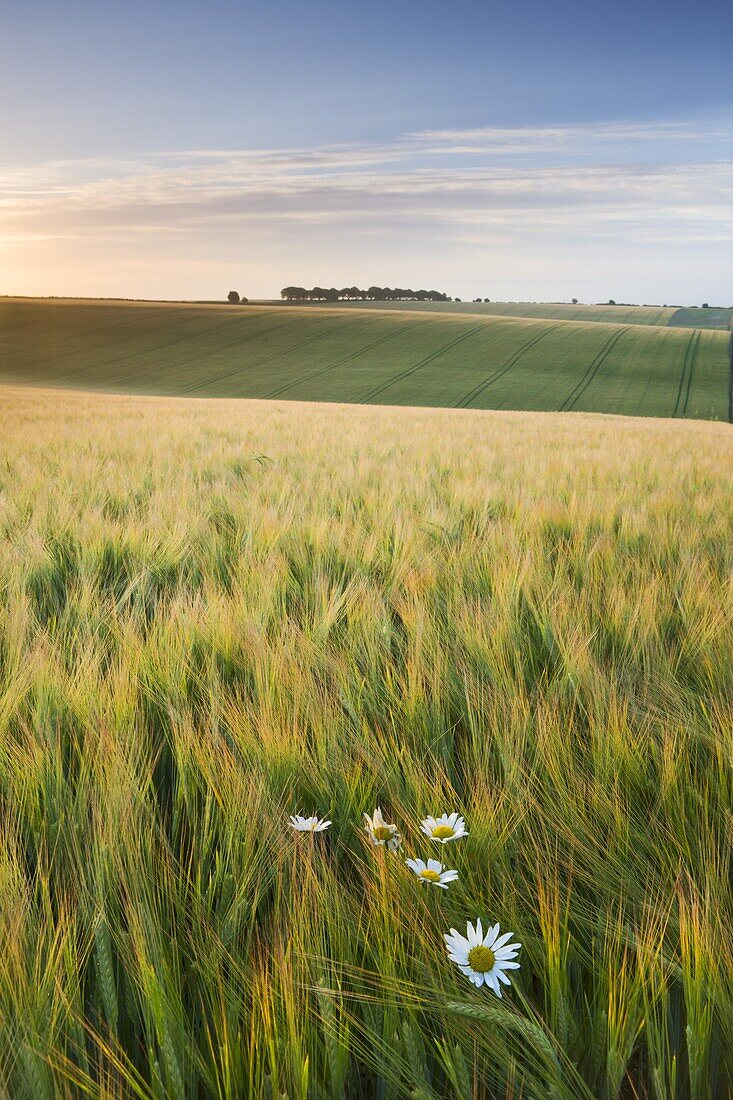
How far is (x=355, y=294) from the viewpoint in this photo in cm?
10294

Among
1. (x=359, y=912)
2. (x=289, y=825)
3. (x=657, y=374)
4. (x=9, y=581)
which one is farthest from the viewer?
(x=657, y=374)

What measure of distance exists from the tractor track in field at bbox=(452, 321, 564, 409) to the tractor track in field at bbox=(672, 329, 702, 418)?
10.6 m

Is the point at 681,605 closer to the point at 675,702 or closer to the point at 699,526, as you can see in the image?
the point at 675,702

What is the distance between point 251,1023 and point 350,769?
0.42 meters

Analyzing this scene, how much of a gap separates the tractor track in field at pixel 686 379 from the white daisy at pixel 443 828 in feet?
128

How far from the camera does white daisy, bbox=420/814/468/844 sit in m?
0.81

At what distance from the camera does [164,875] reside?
2.52ft

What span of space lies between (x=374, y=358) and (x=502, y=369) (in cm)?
952

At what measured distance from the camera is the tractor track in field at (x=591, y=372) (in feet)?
125

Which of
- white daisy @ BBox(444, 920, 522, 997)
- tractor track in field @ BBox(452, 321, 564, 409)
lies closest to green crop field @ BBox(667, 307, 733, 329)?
tractor track in field @ BBox(452, 321, 564, 409)

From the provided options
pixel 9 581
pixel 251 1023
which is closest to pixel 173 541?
pixel 9 581

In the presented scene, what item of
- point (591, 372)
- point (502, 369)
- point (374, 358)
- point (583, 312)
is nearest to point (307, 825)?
point (502, 369)

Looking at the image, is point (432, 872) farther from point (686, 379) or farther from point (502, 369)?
point (686, 379)

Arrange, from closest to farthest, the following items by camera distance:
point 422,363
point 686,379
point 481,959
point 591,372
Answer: point 481,959 < point 686,379 < point 591,372 < point 422,363
